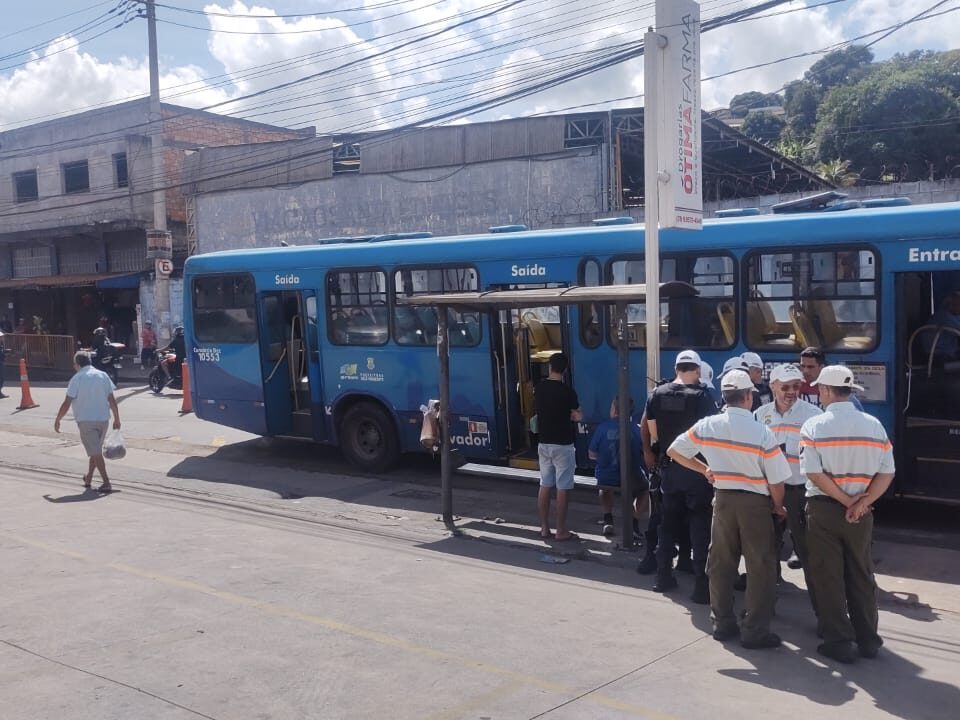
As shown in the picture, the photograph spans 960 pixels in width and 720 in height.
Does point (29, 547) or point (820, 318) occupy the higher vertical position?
point (820, 318)

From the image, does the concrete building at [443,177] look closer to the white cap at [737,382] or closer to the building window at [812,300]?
the building window at [812,300]

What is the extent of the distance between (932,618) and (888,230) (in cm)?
360

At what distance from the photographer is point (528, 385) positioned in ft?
35.8

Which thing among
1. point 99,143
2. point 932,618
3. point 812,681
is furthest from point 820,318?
point 99,143

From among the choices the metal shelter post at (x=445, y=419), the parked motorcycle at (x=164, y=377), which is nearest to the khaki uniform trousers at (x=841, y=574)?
the metal shelter post at (x=445, y=419)

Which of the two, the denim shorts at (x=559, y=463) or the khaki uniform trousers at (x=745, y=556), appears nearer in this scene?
the khaki uniform trousers at (x=745, y=556)

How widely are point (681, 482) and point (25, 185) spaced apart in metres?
36.0

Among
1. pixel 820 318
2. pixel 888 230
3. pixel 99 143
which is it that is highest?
pixel 99 143

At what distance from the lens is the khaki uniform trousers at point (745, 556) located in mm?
5816

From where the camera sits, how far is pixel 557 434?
27.9 feet

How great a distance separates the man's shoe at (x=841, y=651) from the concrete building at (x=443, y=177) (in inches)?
674

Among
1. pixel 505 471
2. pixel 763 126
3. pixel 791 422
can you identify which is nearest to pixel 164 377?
pixel 505 471

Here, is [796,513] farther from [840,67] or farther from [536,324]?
[840,67]

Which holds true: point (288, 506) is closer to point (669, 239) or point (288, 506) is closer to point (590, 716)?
point (669, 239)
